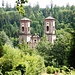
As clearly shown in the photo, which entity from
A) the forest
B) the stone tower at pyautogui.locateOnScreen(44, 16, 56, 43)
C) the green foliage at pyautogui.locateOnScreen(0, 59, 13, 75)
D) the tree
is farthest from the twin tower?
the green foliage at pyautogui.locateOnScreen(0, 59, 13, 75)

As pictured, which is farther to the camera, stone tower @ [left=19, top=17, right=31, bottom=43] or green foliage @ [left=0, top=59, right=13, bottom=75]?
stone tower @ [left=19, top=17, right=31, bottom=43]

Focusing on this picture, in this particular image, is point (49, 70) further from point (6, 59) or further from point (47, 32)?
point (47, 32)

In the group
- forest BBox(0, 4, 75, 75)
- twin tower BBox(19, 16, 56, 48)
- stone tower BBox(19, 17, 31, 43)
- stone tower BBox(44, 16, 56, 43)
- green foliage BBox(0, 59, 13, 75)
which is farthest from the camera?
stone tower BBox(19, 17, 31, 43)

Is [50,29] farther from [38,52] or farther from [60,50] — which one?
[60,50]

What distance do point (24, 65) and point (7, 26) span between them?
56572 millimetres

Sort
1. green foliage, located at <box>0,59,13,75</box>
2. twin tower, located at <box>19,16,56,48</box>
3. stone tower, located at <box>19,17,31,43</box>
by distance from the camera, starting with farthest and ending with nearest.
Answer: stone tower, located at <box>19,17,31,43</box>
twin tower, located at <box>19,16,56,48</box>
green foliage, located at <box>0,59,13,75</box>

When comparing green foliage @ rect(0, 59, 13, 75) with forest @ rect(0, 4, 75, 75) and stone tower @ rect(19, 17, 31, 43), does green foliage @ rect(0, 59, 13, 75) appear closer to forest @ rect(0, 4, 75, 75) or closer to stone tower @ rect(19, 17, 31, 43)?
forest @ rect(0, 4, 75, 75)

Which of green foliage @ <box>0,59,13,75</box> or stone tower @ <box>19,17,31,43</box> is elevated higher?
green foliage @ <box>0,59,13,75</box>

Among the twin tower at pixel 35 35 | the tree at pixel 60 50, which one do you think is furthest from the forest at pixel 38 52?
the twin tower at pixel 35 35

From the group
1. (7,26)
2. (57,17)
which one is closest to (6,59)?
(7,26)

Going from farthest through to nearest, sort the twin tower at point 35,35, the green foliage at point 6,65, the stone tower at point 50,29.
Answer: the stone tower at point 50,29 → the twin tower at point 35,35 → the green foliage at point 6,65

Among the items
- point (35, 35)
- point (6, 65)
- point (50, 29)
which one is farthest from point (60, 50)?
point (6, 65)

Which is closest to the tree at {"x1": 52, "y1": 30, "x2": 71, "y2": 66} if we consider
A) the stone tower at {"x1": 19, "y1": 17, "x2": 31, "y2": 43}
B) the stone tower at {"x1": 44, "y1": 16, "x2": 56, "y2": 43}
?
the stone tower at {"x1": 44, "y1": 16, "x2": 56, "y2": 43}

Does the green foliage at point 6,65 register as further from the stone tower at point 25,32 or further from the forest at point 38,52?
the stone tower at point 25,32
